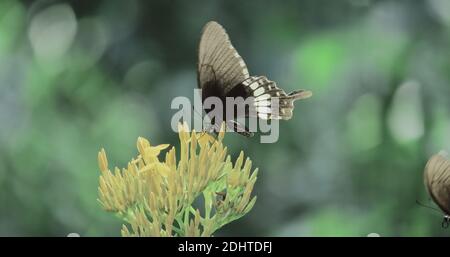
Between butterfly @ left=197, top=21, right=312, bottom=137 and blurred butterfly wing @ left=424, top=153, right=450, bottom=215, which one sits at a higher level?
butterfly @ left=197, top=21, right=312, bottom=137

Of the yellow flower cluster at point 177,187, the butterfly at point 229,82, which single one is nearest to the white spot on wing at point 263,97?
the butterfly at point 229,82

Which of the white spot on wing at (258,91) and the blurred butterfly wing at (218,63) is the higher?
the blurred butterfly wing at (218,63)

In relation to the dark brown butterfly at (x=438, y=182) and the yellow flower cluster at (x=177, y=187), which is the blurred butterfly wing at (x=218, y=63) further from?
the dark brown butterfly at (x=438, y=182)

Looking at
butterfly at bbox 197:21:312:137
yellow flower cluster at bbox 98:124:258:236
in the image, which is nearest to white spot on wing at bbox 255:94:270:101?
butterfly at bbox 197:21:312:137

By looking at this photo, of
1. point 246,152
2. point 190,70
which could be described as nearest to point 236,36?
point 190,70

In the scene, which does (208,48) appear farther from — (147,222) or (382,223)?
(382,223)

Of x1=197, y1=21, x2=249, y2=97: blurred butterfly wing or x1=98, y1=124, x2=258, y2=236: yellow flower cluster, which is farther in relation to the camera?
x1=197, y1=21, x2=249, y2=97: blurred butterfly wing

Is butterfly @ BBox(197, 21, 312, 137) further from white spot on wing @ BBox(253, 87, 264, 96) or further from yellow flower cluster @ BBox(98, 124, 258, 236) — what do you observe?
yellow flower cluster @ BBox(98, 124, 258, 236)
